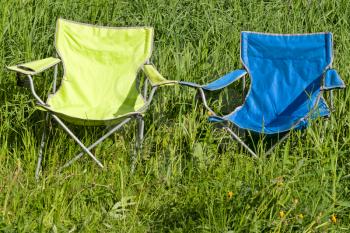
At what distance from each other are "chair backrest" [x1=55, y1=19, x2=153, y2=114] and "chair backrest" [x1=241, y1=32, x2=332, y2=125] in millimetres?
711

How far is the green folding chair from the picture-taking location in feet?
14.7

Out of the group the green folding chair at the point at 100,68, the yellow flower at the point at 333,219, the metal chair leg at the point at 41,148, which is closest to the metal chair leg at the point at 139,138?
the green folding chair at the point at 100,68

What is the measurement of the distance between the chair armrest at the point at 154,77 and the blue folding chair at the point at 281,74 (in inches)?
16.5

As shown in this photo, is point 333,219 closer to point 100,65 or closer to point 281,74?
point 281,74

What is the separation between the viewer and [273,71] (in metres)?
4.76

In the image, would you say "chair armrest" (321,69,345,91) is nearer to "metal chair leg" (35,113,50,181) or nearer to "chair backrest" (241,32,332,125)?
"chair backrest" (241,32,332,125)

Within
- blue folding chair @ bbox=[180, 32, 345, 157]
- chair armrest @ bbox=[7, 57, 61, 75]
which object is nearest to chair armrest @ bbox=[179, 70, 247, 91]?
blue folding chair @ bbox=[180, 32, 345, 157]

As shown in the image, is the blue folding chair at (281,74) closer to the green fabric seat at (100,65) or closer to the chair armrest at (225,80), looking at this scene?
the chair armrest at (225,80)

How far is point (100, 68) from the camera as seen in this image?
4.74 m

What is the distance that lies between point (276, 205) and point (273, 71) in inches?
67.4

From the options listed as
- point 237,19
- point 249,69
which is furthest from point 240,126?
point 237,19

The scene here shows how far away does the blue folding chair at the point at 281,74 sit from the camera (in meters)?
4.52

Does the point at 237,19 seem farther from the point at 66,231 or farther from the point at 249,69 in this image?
the point at 66,231

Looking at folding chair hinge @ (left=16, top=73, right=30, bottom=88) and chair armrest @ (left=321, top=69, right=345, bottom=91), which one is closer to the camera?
chair armrest @ (left=321, top=69, right=345, bottom=91)
